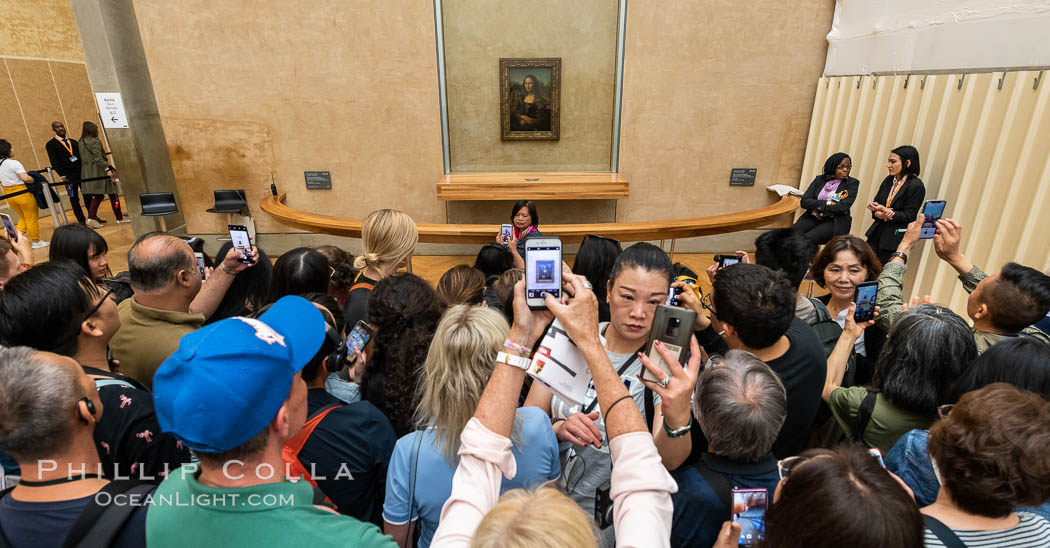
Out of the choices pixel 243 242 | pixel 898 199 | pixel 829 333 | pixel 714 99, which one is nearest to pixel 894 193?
pixel 898 199

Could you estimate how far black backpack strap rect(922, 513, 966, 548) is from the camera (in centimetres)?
106

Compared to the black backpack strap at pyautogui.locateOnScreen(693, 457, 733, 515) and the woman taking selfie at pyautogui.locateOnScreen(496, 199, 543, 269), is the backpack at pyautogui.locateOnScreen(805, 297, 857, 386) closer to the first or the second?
the black backpack strap at pyautogui.locateOnScreen(693, 457, 733, 515)

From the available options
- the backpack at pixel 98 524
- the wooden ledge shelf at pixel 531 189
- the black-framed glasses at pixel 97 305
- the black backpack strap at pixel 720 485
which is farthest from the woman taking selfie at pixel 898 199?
the black-framed glasses at pixel 97 305

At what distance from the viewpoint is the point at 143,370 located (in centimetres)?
210

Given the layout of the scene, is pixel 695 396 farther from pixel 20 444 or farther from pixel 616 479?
pixel 20 444

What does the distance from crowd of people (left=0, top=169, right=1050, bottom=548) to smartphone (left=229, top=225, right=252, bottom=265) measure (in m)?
0.35

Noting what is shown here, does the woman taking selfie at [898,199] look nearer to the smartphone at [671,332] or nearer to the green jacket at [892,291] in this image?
the green jacket at [892,291]

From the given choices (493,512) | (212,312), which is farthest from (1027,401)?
(212,312)

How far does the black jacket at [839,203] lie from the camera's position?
5.13 m

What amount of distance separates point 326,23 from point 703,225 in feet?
18.5

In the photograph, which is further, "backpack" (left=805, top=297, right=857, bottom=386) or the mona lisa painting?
the mona lisa painting

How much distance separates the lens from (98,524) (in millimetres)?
1069

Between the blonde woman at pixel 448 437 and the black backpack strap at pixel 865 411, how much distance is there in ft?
4.02

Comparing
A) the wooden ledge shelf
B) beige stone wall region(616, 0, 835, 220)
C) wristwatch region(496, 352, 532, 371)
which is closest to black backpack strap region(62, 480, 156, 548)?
wristwatch region(496, 352, 532, 371)
